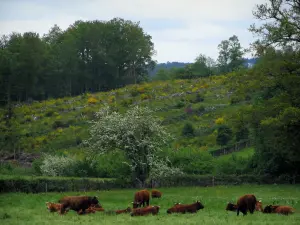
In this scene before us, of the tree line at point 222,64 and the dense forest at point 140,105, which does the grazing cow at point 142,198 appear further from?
the tree line at point 222,64

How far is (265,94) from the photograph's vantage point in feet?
187

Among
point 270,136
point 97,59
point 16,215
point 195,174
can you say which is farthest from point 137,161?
point 97,59

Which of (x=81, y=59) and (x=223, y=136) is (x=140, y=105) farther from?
(x=81, y=59)

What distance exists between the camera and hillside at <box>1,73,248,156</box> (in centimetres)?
8644

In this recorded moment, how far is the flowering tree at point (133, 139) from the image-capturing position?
52031 mm

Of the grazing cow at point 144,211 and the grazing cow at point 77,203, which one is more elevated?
the grazing cow at point 77,203

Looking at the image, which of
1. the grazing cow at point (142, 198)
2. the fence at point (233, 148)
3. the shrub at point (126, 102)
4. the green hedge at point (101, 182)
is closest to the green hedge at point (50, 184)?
the green hedge at point (101, 182)

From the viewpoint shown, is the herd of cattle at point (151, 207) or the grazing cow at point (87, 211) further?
the grazing cow at point (87, 211)

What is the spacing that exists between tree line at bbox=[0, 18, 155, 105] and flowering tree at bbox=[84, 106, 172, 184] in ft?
221

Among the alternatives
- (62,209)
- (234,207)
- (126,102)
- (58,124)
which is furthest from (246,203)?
(126,102)

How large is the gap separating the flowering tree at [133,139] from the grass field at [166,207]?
3714 millimetres

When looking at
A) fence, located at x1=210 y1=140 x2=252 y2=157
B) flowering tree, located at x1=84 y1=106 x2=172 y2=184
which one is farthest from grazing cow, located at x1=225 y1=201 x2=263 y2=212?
fence, located at x1=210 y1=140 x2=252 y2=157

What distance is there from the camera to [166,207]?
3719 centimetres

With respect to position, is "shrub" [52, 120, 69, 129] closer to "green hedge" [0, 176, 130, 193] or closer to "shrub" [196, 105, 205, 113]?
"shrub" [196, 105, 205, 113]
